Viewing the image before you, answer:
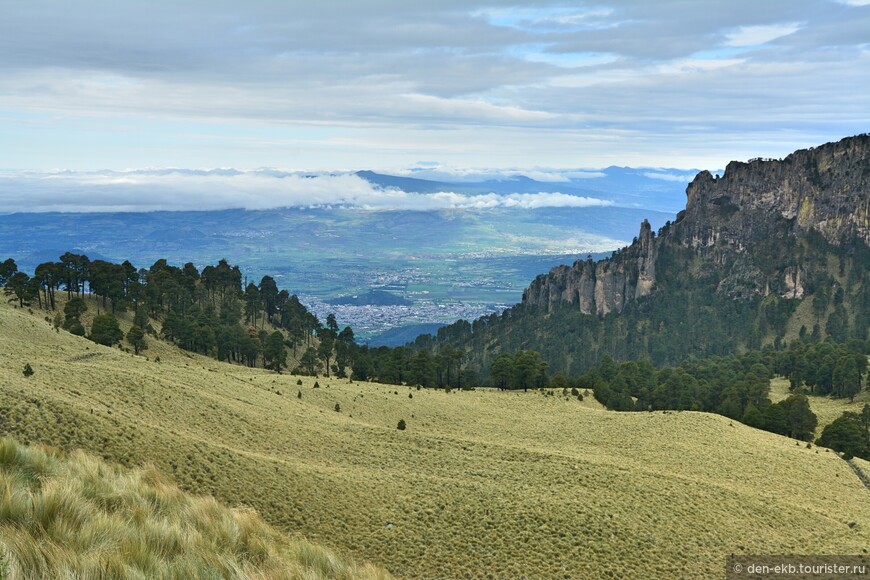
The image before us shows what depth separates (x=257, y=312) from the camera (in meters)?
126

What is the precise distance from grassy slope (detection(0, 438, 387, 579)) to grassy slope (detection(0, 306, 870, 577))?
12427 millimetres

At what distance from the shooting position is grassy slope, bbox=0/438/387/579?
8055 mm

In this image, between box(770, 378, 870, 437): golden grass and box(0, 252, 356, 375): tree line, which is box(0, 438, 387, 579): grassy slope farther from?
box(770, 378, 870, 437): golden grass

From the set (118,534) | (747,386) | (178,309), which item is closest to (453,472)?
(118,534)

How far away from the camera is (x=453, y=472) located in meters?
37.2

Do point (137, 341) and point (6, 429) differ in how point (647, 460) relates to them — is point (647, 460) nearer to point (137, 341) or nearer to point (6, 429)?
point (6, 429)

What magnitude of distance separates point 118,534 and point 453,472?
2904 cm

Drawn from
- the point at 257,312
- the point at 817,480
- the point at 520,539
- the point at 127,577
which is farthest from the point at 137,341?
the point at 127,577

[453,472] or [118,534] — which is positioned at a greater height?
[118,534]

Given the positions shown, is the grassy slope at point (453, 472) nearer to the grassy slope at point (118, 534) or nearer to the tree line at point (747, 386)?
the grassy slope at point (118, 534)

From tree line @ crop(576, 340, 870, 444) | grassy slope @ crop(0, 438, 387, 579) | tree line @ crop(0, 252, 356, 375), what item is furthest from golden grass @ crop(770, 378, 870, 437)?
grassy slope @ crop(0, 438, 387, 579)

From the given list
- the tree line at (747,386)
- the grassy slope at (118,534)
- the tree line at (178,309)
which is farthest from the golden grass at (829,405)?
the grassy slope at (118,534)

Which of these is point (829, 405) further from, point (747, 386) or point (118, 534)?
point (118, 534)

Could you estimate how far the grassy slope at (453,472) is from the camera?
2595 cm
